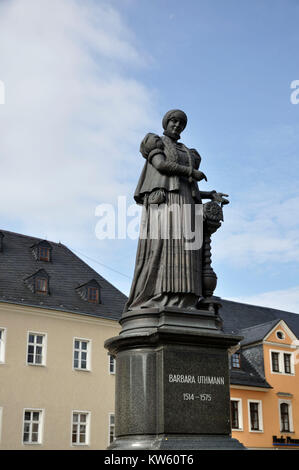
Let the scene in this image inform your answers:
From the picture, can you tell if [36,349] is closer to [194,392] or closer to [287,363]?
[287,363]

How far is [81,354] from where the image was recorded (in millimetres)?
30484

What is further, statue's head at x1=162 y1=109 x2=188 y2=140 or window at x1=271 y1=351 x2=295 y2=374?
window at x1=271 y1=351 x2=295 y2=374

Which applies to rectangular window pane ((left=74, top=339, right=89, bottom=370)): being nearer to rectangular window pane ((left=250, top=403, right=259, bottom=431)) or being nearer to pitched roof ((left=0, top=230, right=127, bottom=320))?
pitched roof ((left=0, top=230, right=127, bottom=320))

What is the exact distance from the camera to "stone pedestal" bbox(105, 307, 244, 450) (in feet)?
23.4

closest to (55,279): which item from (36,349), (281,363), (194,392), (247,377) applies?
(36,349)

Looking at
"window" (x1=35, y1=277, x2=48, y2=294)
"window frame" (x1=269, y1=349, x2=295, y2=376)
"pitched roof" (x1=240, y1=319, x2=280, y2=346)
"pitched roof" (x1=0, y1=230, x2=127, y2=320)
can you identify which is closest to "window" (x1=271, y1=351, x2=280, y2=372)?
"window frame" (x1=269, y1=349, x2=295, y2=376)

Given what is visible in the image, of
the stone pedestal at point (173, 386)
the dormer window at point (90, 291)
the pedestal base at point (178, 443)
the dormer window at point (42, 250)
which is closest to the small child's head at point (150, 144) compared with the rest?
the stone pedestal at point (173, 386)

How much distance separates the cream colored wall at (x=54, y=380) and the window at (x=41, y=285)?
1265mm

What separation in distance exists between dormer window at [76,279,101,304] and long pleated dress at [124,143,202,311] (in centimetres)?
2351

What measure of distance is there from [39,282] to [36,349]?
3415 mm

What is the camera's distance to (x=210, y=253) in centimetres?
898

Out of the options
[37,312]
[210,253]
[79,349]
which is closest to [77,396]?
[79,349]
